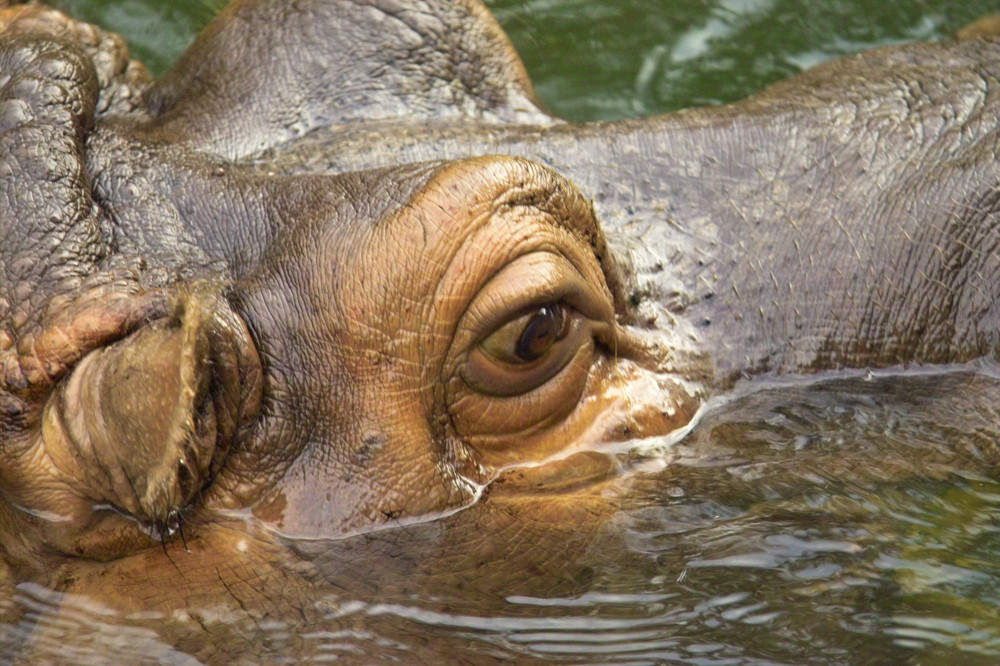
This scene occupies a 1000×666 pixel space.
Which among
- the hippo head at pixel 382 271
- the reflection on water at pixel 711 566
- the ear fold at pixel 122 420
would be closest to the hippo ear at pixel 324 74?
the hippo head at pixel 382 271

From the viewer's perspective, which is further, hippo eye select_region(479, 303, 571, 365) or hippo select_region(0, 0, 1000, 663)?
hippo eye select_region(479, 303, 571, 365)

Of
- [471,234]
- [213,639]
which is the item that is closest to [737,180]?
[471,234]

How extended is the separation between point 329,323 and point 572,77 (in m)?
4.37

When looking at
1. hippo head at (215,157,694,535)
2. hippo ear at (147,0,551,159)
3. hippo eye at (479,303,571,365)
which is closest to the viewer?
hippo head at (215,157,694,535)

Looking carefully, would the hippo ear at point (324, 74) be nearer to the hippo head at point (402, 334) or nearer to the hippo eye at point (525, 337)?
the hippo head at point (402, 334)

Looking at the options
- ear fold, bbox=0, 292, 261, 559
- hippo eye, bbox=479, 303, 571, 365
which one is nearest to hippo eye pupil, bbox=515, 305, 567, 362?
hippo eye, bbox=479, 303, 571, 365

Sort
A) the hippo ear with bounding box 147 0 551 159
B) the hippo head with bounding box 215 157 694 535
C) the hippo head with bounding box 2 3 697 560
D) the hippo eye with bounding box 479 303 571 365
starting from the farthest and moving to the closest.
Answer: the hippo ear with bounding box 147 0 551 159 → the hippo eye with bounding box 479 303 571 365 → the hippo head with bounding box 215 157 694 535 → the hippo head with bounding box 2 3 697 560

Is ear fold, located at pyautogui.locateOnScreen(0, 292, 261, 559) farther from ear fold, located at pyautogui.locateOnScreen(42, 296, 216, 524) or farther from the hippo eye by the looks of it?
the hippo eye

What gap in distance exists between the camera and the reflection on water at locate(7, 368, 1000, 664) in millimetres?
3131

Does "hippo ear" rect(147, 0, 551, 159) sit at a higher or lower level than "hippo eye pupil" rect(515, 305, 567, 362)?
higher

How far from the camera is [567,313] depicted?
3363 millimetres

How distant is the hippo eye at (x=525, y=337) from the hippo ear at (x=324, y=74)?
3.70 ft

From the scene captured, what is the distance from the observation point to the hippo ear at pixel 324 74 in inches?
156

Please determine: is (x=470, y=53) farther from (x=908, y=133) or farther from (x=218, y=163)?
(x=908, y=133)
